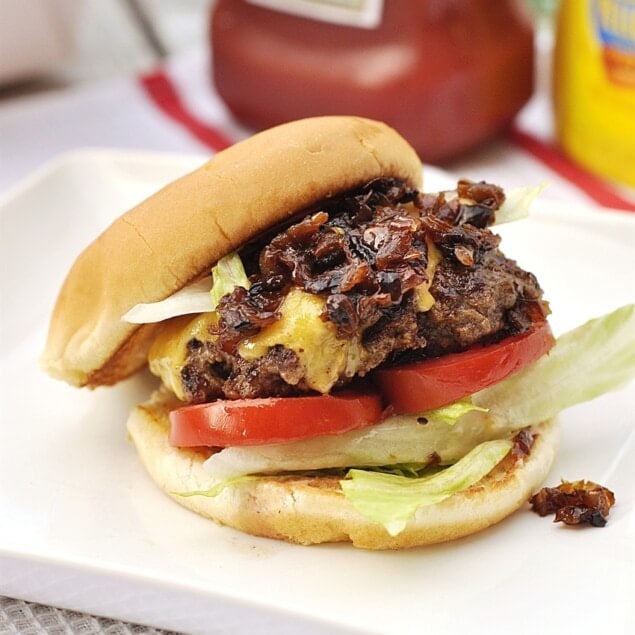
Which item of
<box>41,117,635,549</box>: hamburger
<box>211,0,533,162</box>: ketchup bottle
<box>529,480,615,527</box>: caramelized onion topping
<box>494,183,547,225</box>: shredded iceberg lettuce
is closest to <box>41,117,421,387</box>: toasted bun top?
<box>41,117,635,549</box>: hamburger

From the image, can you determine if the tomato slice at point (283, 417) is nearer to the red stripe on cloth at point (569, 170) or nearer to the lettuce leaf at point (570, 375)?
the lettuce leaf at point (570, 375)

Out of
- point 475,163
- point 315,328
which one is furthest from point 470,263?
point 475,163

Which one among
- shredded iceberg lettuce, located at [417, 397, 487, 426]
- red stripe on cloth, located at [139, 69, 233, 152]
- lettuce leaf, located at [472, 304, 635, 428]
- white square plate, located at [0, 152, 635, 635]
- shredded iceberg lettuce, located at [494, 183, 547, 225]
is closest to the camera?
white square plate, located at [0, 152, 635, 635]

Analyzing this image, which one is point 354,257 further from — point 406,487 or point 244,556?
point 244,556

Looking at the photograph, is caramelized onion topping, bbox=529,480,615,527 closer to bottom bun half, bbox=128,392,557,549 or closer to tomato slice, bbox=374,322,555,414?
bottom bun half, bbox=128,392,557,549

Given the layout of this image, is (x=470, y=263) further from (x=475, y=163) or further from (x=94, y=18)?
(x=94, y=18)

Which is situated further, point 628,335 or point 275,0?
point 275,0

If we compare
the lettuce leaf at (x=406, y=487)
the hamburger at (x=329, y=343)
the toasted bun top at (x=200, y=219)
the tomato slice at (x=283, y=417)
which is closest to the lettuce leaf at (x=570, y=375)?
the hamburger at (x=329, y=343)
